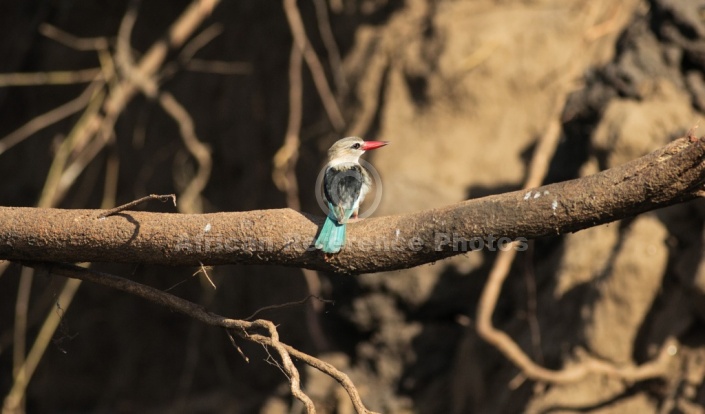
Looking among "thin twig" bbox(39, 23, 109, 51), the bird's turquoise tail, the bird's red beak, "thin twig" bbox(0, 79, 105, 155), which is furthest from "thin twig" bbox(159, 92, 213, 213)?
the bird's turquoise tail

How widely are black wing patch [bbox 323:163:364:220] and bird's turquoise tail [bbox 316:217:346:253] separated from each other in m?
0.40

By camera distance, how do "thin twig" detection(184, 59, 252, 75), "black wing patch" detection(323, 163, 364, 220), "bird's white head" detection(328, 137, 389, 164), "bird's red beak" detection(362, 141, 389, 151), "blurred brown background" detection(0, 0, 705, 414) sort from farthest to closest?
1. "thin twig" detection(184, 59, 252, 75)
2. "bird's white head" detection(328, 137, 389, 164)
3. "bird's red beak" detection(362, 141, 389, 151)
4. "blurred brown background" detection(0, 0, 705, 414)
5. "black wing patch" detection(323, 163, 364, 220)

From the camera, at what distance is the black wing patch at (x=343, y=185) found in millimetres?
3276

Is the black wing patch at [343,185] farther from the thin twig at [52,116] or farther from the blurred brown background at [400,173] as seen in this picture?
the thin twig at [52,116]

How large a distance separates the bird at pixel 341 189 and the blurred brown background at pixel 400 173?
0.47 m

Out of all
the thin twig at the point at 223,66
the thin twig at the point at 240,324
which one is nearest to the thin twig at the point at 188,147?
the thin twig at the point at 223,66

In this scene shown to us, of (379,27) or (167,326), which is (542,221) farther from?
(167,326)

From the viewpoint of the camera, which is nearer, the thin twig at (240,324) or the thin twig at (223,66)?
the thin twig at (240,324)

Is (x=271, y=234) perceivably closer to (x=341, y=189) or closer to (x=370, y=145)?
(x=341, y=189)

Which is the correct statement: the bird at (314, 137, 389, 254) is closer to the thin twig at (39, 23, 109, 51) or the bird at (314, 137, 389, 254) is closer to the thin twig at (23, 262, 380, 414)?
the thin twig at (23, 262, 380, 414)

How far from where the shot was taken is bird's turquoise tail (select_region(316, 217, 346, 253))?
2.52m

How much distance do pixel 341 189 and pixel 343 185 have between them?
0.07 meters

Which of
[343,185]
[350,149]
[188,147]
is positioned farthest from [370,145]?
[188,147]

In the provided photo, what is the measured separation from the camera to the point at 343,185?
354 cm
